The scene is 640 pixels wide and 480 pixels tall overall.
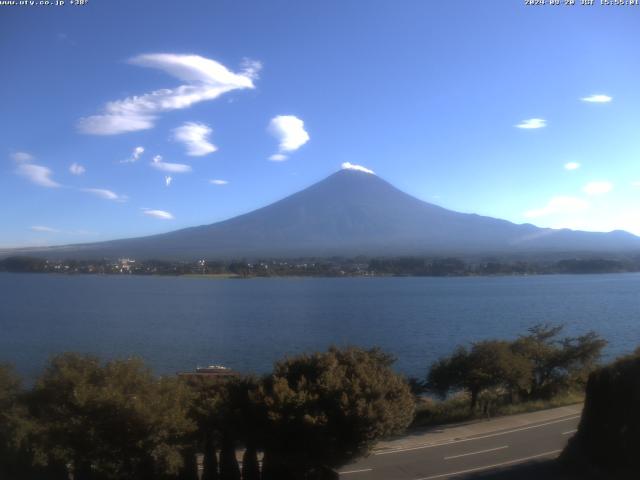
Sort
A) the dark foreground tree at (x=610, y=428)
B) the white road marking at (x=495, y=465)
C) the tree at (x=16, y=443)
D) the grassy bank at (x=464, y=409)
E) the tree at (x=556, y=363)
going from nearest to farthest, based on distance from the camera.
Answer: the tree at (x=16, y=443) → the dark foreground tree at (x=610, y=428) → the white road marking at (x=495, y=465) → the grassy bank at (x=464, y=409) → the tree at (x=556, y=363)

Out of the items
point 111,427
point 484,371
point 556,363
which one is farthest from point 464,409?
point 111,427

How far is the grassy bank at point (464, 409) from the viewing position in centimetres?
1192

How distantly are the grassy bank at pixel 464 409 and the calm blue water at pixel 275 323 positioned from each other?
19.7 feet

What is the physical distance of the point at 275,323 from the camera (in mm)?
32750

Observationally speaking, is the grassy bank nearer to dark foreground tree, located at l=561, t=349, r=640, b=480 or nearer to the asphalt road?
the asphalt road

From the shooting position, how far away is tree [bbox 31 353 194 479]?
6473 millimetres

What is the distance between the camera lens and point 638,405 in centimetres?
704

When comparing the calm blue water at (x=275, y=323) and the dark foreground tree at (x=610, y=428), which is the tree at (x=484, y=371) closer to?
the dark foreground tree at (x=610, y=428)

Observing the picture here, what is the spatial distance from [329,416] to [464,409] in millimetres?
6741

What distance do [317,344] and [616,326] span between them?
15648 millimetres

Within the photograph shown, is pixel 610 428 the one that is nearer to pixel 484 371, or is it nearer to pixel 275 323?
pixel 484 371

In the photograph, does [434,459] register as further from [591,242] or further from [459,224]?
[591,242]

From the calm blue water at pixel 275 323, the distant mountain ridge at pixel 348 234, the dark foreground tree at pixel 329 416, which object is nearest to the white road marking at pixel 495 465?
the dark foreground tree at pixel 329 416

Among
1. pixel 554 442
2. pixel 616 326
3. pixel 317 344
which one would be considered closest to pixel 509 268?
pixel 616 326
